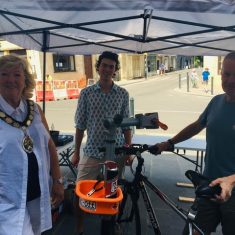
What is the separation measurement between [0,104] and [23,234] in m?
0.86

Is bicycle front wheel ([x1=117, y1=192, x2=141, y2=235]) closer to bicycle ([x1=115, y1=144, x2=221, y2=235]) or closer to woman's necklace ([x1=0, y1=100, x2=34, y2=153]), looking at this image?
bicycle ([x1=115, y1=144, x2=221, y2=235])

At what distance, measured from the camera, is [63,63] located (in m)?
26.7

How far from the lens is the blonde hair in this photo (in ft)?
7.05

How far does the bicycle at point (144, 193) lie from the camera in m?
2.15

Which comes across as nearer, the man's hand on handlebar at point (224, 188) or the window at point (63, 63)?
the man's hand on handlebar at point (224, 188)

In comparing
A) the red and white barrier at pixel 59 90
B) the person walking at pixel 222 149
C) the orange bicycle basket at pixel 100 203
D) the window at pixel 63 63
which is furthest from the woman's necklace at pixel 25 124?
the window at pixel 63 63

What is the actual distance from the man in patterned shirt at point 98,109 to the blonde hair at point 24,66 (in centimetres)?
102

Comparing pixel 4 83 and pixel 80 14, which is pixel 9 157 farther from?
pixel 80 14

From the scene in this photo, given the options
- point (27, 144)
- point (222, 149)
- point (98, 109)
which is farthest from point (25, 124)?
point (222, 149)

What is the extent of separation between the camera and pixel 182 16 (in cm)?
368

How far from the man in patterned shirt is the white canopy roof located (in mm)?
570

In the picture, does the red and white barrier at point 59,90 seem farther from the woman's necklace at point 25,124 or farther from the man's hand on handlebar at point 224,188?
the man's hand on handlebar at point 224,188

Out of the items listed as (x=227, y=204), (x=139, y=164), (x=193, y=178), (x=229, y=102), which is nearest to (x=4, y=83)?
(x=139, y=164)

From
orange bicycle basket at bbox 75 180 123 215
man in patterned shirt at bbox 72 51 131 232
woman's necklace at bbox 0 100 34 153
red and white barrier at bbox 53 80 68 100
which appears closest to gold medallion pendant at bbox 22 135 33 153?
woman's necklace at bbox 0 100 34 153
